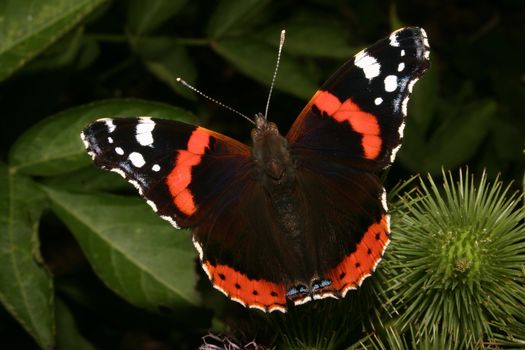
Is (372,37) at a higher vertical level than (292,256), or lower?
higher

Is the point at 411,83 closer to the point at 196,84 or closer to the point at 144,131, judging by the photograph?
the point at 144,131

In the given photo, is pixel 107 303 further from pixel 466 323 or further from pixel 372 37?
pixel 372 37

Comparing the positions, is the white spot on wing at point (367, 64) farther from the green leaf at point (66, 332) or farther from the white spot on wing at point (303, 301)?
the green leaf at point (66, 332)

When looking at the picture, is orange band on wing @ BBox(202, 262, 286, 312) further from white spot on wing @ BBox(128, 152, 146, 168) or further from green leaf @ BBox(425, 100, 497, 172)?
green leaf @ BBox(425, 100, 497, 172)

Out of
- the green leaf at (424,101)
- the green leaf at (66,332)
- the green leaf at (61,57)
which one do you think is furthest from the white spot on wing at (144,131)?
the green leaf at (424,101)

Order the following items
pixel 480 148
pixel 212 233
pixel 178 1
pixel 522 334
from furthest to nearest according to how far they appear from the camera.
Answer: pixel 480 148 → pixel 178 1 → pixel 212 233 → pixel 522 334

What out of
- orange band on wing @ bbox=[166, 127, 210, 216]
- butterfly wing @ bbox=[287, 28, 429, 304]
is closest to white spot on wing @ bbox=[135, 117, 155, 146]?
orange band on wing @ bbox=[166, 127, 210, 216]

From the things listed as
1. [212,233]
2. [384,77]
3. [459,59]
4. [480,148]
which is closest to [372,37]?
[459,59]
